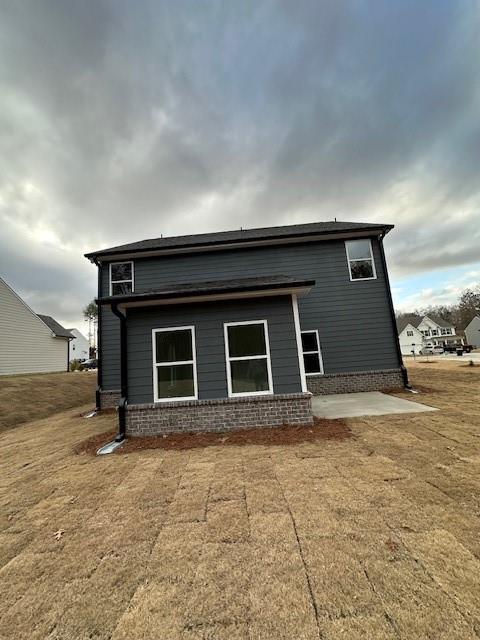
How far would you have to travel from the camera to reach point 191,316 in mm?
6738

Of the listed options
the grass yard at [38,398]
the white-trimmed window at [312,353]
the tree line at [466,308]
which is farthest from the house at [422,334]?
the grass yard at [38,398]

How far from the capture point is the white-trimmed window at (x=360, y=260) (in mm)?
10797

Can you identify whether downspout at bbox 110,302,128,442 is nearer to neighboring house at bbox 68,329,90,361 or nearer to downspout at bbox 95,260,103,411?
downspout at bbox 95,260,103,411

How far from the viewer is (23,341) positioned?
2148 cm

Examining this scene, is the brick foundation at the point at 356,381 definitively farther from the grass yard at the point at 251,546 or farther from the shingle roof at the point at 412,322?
the shingle roof at the point at 412,322

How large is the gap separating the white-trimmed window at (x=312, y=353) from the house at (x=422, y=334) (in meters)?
47.7

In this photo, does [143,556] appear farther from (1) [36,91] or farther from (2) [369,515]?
(1) [36,91]

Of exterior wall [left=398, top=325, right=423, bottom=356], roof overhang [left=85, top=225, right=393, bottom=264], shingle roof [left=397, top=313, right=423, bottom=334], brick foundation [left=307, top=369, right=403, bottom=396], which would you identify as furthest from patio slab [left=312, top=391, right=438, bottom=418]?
shingle roof [left=397, top=313, right=423, bottom=334]

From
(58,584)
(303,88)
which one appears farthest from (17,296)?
(58,584)

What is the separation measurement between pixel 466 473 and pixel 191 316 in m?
5.60

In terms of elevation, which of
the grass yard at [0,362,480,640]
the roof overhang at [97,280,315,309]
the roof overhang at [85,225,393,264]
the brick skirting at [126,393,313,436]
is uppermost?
the roof overhang at [85,225,393,264]

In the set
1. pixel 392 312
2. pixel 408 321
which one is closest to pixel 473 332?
pixel 408 321

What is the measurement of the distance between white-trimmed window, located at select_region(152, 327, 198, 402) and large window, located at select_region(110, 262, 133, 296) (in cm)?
556

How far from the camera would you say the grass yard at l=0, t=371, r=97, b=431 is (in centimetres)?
1056
